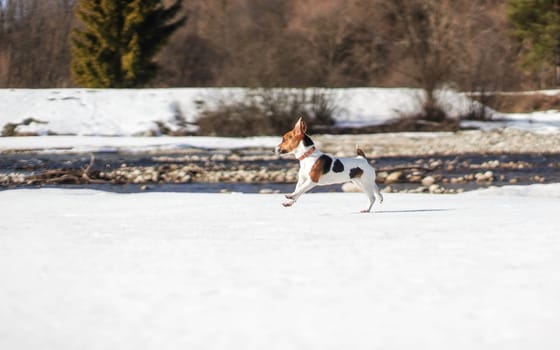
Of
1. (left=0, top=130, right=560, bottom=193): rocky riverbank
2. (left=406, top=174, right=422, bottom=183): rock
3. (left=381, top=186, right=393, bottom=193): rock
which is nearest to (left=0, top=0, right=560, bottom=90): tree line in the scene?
(left=0, top=130, right=560, bottom=193): rocky riverbank

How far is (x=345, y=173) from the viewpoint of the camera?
7102 mm

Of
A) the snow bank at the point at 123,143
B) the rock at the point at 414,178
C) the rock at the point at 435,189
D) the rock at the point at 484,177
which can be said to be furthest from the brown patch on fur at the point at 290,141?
the snow bank at the point at 123,143

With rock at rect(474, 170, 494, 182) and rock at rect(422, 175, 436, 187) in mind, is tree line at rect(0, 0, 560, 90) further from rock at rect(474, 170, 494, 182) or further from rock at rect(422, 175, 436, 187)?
rock at rect(422, 175, 436, 187)

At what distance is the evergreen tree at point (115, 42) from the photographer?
30.1 meters

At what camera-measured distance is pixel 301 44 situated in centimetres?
2755

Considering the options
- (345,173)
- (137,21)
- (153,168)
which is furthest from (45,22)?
(345,173)

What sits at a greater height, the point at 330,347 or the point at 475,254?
the point at 330,347

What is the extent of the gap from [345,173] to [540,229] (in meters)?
1.66

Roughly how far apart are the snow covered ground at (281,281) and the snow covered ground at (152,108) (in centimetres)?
1862

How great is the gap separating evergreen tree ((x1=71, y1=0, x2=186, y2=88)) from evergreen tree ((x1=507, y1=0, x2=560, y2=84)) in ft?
48.5

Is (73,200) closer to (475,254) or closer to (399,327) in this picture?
(475,254)

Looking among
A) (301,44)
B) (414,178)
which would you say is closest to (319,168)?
(414,178)

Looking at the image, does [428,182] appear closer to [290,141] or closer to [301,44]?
[290,141]

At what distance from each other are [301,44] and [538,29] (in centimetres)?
1280
